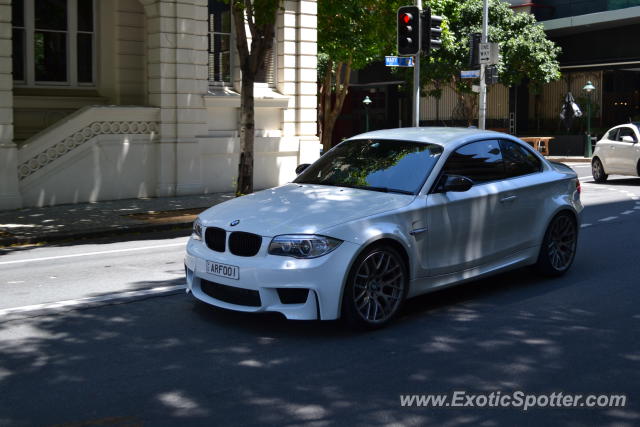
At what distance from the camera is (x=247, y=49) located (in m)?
16.2

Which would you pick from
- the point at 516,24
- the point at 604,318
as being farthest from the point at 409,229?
the point at 516,24

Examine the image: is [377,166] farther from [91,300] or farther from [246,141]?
[246,141]

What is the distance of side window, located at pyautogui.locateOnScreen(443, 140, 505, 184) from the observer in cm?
779

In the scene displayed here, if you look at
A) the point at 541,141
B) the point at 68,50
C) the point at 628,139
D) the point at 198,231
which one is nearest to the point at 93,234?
the point at 198,231

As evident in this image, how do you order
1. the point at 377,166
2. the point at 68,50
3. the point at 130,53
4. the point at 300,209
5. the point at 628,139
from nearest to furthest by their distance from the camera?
1. the point at 300,209
2. the point at 377,166
3. the point at 68,50
4. the point at 130,53
5. the point at 628,139

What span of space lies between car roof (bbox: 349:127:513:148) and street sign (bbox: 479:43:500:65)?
18534 millimetres

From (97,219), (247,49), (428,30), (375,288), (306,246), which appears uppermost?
(428,30)

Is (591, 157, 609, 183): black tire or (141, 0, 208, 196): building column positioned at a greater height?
(141, 0, 208, 196): building column

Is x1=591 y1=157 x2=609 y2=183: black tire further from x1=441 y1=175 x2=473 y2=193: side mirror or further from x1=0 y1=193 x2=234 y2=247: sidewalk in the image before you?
x1=441 y1=175 x2=473 y2=193: side mirror

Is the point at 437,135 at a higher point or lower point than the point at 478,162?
higher

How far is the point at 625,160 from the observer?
843 inches

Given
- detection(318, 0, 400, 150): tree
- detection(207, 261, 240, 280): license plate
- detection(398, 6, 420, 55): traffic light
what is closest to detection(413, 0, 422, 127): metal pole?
detection(398, 6, 420, 55): traffic light

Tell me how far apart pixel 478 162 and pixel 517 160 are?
0.73 m

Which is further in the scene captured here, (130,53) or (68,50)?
(130,53)
